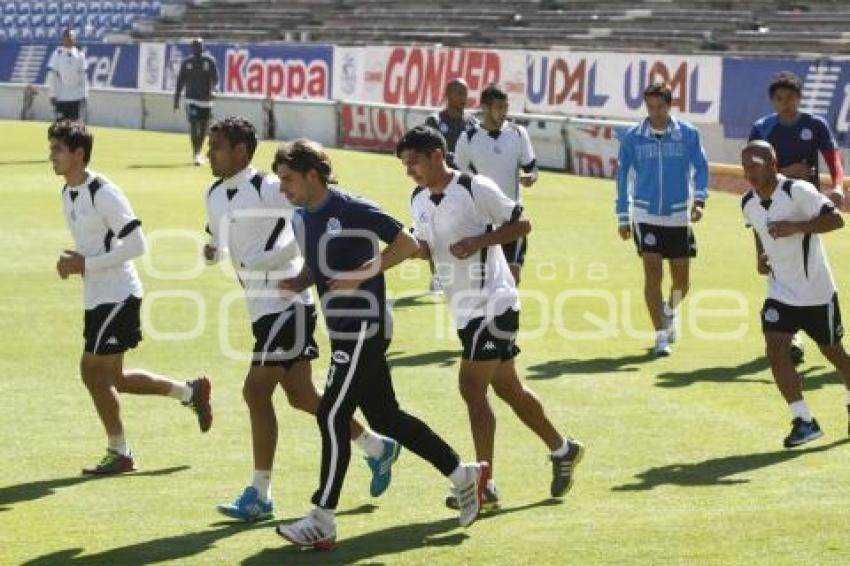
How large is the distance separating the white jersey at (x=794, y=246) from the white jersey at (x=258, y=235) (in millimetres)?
3241

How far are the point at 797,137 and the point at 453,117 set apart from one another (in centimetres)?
350

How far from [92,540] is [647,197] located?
747 centimetres

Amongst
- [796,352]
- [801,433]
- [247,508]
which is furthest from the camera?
[796,352]

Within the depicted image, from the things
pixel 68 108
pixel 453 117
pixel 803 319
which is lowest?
pixel 803 319

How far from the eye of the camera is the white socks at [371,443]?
9992 mm

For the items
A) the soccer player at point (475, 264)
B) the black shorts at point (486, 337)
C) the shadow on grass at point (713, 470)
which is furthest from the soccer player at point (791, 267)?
the black shorts at point (486, 337)

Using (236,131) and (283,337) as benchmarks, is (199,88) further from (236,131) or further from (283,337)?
(283,337)

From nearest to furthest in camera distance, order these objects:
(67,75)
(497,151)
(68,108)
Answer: (497,151) < (67,75) < (68,108)

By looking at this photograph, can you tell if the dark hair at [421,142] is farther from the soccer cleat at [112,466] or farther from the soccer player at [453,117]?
the soccer player at [453,117]

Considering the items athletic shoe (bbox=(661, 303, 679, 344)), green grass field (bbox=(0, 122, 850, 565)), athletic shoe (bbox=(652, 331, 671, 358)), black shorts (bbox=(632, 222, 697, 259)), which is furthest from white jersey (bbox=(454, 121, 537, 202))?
athletic shoe (bbox=(652, 331, 671, 358))

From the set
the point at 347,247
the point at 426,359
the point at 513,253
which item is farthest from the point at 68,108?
the point at 347,247

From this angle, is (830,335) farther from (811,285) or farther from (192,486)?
(192,486)

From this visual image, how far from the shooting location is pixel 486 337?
9.84 metres

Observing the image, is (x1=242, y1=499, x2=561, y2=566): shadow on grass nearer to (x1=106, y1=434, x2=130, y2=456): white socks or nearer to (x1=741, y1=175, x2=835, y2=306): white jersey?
(x1=106, y1=434, x2=130, y2=456): white socks
